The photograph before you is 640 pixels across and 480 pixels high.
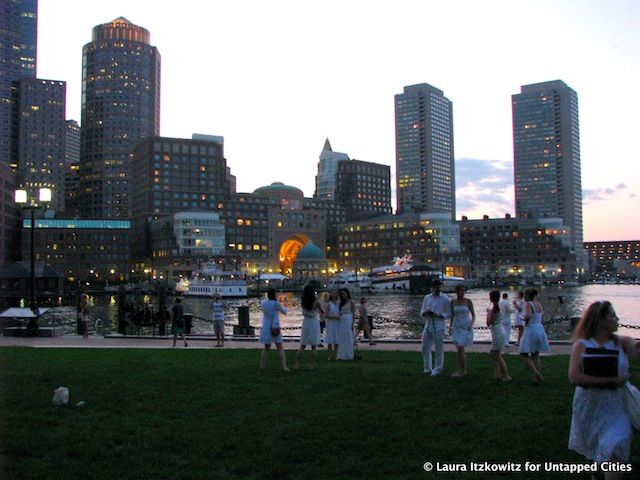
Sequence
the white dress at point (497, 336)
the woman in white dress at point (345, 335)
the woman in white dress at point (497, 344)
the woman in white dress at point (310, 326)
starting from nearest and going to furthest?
the woman in white dress at point (497, 344) → the white dress at point (497, 336) → the woman in white dress at point (310, 326) → the woman in white dress at point (345, 335)

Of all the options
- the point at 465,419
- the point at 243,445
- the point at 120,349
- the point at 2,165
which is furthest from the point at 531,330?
the point at 2,165

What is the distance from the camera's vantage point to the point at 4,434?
9.22 metres

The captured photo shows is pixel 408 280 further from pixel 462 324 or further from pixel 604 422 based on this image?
pixel 604 422

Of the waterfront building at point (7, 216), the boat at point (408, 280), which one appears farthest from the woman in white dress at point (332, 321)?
the boat at point (408, 280)

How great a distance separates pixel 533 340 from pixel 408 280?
12299 centimetres

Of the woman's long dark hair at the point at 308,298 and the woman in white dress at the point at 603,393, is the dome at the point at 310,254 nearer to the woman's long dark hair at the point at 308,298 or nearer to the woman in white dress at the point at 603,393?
the woman's long dark hair at the point at 308,298

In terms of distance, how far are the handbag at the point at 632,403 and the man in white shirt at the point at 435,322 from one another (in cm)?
817

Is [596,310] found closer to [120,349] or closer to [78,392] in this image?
[78,392]

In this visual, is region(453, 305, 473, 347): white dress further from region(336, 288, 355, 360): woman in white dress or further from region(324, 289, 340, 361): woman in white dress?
region(324, 289, 340, 361): woman in white dress

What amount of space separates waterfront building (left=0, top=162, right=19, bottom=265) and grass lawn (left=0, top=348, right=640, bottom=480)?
11384 cm

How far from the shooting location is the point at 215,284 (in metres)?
114

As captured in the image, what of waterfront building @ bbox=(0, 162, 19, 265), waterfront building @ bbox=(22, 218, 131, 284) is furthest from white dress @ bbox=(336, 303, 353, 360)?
waterfront building @ bbox=(22, 218, 131, 284)

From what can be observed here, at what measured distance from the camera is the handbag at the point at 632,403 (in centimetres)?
618

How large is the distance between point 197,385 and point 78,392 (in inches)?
92.8
